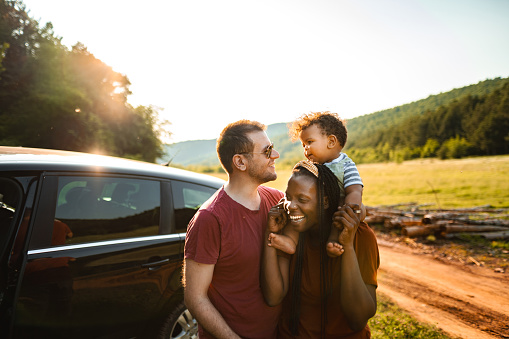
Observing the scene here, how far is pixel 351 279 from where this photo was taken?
1448mm

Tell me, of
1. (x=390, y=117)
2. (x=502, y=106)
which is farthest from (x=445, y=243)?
(x=390, y=117)

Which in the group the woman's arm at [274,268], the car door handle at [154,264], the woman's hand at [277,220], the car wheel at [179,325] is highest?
the woman's hand at [277,220]

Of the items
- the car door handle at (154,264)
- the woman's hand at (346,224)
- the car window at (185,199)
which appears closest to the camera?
the woman's hand at (346,224)

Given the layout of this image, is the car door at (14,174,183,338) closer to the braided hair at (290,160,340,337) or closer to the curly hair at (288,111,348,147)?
the braided hair at (290,160,340,337)

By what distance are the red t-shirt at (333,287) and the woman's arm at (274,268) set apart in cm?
7

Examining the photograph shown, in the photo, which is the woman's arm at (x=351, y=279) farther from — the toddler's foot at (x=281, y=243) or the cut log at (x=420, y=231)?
the cut log at (x=420, y=231)

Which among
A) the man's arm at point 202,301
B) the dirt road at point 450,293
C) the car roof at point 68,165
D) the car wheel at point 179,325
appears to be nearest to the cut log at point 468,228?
the dirt road at point 450,293

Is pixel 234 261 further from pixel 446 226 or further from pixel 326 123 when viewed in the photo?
pixel 446 226

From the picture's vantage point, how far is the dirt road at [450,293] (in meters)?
3.83

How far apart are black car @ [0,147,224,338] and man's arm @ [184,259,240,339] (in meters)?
1.00

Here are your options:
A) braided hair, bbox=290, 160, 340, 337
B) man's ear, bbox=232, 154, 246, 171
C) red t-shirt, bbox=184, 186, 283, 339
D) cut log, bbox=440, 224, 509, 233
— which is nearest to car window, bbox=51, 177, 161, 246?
red t-shirt, bbox=184, 186, 283, 339

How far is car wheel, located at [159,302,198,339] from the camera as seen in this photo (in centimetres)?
253

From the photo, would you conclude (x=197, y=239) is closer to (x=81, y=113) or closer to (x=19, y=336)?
(x=19, y=336)

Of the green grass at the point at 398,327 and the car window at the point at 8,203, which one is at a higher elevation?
the car window at the point at 8,203
